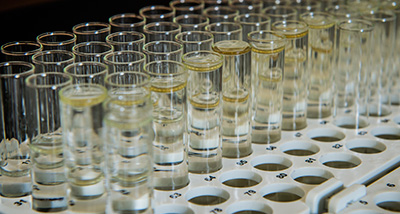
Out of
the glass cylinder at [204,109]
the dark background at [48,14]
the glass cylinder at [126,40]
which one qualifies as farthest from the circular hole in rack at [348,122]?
the dark background at [48,14]

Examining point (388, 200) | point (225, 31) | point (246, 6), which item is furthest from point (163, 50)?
point (388, 200)

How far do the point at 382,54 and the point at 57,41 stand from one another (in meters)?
0.77

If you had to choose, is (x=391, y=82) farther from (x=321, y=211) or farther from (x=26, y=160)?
(x=26, y=160)

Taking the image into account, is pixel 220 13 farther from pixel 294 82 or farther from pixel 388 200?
pixel 388 200

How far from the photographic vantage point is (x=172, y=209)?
1120mm

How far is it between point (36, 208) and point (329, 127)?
68 centimetres

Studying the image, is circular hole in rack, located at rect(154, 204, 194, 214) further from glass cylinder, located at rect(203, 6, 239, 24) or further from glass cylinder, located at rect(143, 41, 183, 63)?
glass cylinder, located at rect(203, 6, 239, 24)

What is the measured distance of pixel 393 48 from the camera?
63.0 inches

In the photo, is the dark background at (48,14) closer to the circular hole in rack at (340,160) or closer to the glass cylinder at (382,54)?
the glass cylinder at (382,54)

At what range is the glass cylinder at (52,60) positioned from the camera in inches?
46.2

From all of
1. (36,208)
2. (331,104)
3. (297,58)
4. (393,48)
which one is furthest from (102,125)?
(393,48)

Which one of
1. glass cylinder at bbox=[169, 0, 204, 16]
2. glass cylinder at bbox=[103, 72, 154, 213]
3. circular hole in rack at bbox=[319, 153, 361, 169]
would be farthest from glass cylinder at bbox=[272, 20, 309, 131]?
glass cylinder at bbox=[103, 72, 154, 213]

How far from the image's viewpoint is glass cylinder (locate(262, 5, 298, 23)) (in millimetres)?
1531

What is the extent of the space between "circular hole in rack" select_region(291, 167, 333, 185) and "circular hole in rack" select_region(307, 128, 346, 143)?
175 mm
